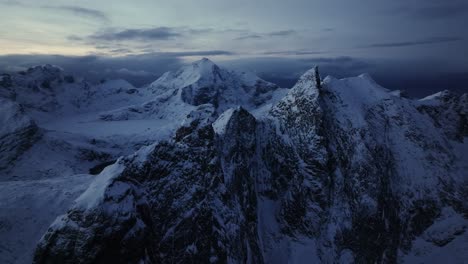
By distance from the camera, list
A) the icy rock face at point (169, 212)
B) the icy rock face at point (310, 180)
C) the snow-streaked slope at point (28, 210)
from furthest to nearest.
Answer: the icy rock face at point (310, 180)
the snow-streaked slope at point (28, 210)
the icy rock face at point (169, 212)

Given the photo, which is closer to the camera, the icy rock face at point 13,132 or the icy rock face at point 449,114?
the icy rock face at point 449,114

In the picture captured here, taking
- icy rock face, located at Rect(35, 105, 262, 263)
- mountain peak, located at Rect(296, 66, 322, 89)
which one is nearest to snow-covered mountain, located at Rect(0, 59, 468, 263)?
icy rock face, located at Rect(35, 105, 262, 263)

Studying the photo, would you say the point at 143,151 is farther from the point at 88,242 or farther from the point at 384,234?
the point at 384,234

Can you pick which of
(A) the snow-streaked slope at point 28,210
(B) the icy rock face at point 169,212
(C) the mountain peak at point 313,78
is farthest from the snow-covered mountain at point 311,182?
(A) the snow-streaked slope at point 28,210

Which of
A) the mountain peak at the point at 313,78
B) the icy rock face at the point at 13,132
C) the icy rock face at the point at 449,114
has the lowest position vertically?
the icy rock face at the point at 13,132

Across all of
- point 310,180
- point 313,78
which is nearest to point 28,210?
point 310,180

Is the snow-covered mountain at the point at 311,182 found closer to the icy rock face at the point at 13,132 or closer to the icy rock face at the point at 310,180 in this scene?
the icy rock face at the point at 310,180

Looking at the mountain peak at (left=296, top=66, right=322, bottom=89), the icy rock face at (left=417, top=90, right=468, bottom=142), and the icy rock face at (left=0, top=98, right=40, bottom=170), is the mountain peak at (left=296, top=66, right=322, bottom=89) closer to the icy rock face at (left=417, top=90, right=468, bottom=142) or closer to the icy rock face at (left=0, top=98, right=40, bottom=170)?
→ the icy rock face at (left=417, top=90, right=468, bottom=142)
